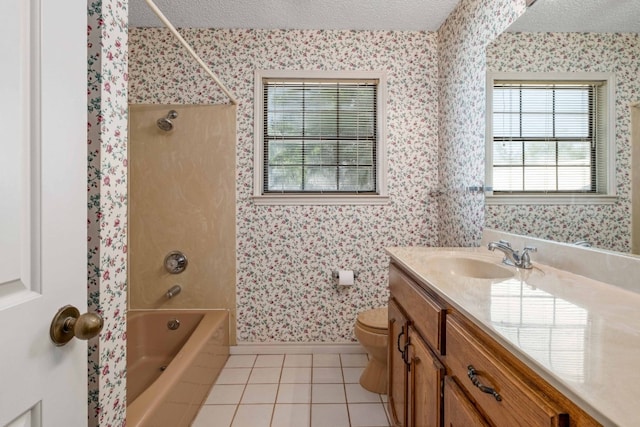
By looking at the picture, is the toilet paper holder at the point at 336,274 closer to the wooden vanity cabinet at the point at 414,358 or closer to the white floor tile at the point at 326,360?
the white floor tile at the point at 326,360

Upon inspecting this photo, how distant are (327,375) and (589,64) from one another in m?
2.16

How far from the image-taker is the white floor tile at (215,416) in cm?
166

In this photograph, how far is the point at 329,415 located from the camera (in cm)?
172

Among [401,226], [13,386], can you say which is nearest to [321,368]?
[401,226]

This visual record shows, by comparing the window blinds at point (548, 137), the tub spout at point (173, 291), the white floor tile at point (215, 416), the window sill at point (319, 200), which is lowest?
the white floor tile at point (215, 416)

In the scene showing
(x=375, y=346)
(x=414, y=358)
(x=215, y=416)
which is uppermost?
(x=414, y=358)

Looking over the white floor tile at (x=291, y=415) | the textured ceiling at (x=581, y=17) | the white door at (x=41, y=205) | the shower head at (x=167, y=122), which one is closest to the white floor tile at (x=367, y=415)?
the white floor tile at (x=291, y=415)

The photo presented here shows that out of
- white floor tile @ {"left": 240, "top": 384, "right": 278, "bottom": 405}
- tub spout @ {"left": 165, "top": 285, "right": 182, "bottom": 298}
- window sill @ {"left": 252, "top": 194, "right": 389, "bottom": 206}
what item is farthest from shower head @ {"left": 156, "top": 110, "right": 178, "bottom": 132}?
white floor tile @ {"left": 240, "top": 384, "right": 278, "bottom": 405}

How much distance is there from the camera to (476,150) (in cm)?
190

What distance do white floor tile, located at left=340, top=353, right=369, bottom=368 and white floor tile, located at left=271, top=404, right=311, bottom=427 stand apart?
560 millimetres

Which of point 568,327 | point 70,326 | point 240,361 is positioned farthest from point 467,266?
point 240,361

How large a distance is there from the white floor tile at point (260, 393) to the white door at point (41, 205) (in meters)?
1.41

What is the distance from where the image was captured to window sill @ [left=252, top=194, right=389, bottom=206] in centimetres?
242

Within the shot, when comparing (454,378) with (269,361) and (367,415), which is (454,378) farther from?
(269,361)
